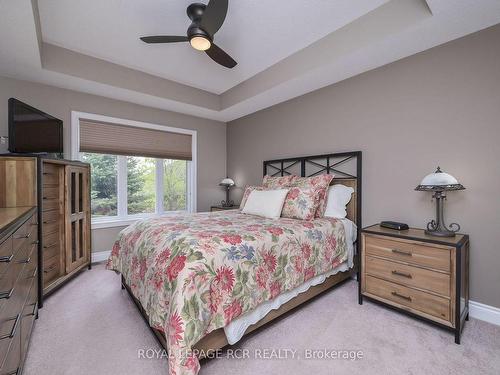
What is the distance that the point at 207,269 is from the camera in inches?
53.8

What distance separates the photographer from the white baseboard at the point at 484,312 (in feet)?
6.12

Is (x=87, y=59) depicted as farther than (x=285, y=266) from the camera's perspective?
Yes

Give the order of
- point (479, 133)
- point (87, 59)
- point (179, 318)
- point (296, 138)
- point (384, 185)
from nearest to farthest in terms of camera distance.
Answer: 1. point (179, 318)
2. point (479, 133)
3. point (384, 185)
4. point (87, 59)
5. point (296, 138)

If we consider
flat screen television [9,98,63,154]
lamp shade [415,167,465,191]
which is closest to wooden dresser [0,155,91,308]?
flat screen television [9,98,63,154]

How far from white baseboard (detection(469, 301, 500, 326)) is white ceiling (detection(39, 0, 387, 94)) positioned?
266 cm

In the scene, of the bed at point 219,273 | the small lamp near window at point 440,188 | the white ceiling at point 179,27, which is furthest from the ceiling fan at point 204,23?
the small lamp near window at point 440,188

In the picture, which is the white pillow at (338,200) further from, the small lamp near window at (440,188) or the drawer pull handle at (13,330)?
the drawer pull handle at (13,330)

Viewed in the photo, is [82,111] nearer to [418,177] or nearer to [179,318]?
[179,318]

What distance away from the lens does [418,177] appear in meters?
2.28

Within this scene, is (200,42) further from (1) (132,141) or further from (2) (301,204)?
(1) (132,141)

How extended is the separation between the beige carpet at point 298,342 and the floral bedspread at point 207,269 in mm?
301

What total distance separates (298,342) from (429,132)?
2.17 meters

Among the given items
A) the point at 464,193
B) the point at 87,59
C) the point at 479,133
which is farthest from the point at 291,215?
the point at 87,59

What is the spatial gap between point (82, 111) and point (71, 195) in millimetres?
1270
